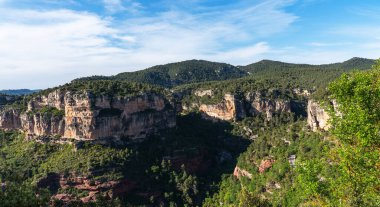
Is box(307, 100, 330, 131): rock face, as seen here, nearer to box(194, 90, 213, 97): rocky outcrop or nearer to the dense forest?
the dense forest

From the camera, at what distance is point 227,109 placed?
387 feet

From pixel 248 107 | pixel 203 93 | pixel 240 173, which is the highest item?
pixel 203 93

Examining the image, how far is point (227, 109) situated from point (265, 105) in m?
12.5

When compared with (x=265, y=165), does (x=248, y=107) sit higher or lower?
higher

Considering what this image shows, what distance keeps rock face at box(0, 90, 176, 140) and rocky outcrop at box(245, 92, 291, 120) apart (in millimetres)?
30536

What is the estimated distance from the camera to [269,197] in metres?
68.0

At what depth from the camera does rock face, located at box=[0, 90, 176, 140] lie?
86312mm

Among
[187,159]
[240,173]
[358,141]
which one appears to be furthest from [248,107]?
[358,141]

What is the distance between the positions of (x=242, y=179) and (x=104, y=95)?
1523 inches

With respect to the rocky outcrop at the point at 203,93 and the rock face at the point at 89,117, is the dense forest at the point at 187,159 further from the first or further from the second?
the rocky outcrop at the point at 203,93

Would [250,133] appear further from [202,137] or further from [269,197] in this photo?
[269,197]

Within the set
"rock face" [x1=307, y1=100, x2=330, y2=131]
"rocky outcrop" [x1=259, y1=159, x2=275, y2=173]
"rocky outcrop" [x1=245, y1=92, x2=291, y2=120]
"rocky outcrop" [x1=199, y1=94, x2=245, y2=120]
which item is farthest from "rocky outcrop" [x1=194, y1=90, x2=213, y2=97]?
"rocky outcrop" [x1=259, y1=159, x2=275, y2=173]

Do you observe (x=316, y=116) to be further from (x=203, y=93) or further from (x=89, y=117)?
(x=203, y=93)

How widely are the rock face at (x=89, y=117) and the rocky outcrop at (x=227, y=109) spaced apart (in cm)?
2459
